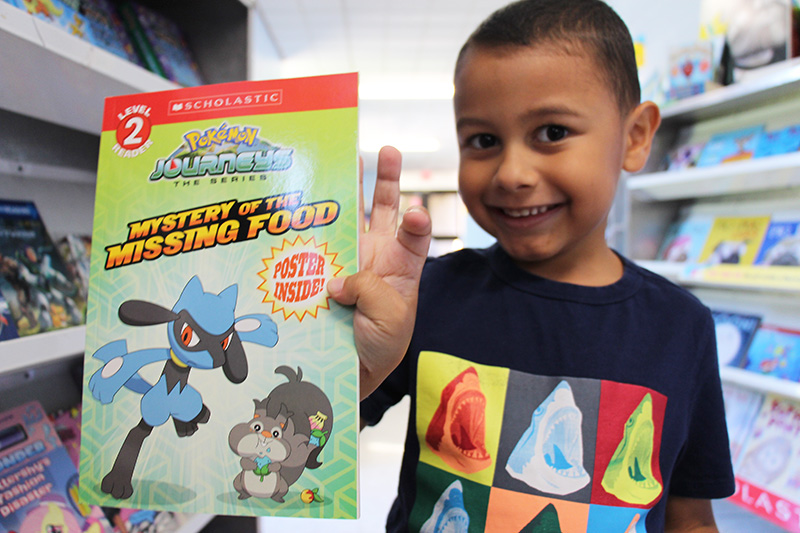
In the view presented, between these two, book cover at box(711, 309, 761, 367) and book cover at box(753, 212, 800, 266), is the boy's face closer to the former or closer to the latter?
book cover at box(753, 212, 800, 266)

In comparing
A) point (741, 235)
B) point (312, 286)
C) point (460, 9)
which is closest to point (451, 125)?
point (460, 9)

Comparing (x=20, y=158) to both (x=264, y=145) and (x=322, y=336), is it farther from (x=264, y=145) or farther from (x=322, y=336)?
(x=322, y=336)

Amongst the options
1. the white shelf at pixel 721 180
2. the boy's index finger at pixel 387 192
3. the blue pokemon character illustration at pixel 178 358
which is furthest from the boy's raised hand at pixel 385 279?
the white shelf at pixel 721 180

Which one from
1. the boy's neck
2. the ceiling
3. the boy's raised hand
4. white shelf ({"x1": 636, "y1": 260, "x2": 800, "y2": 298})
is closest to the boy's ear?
the boy's neck

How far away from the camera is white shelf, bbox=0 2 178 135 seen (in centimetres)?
69

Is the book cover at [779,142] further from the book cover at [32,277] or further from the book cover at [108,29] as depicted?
the book cover at [32,277]

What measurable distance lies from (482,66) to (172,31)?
3.42 feet

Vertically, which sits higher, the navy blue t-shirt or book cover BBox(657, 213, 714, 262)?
book cover BBox(657, 213, 714, 262)

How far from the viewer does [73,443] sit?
3.29 ft

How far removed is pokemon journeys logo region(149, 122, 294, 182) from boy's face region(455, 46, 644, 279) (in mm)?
319

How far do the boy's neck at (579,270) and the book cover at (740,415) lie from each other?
1234 mm

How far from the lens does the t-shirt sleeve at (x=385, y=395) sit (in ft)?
2.46

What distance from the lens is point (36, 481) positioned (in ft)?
2.86

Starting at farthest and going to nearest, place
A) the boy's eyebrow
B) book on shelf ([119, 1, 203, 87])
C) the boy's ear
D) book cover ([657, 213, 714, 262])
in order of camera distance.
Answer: book cover ([657, 213, 714, 262]) < book on shelf ([119, 1, 203, 87]) < the boy's ear < the boy's eyebrow
